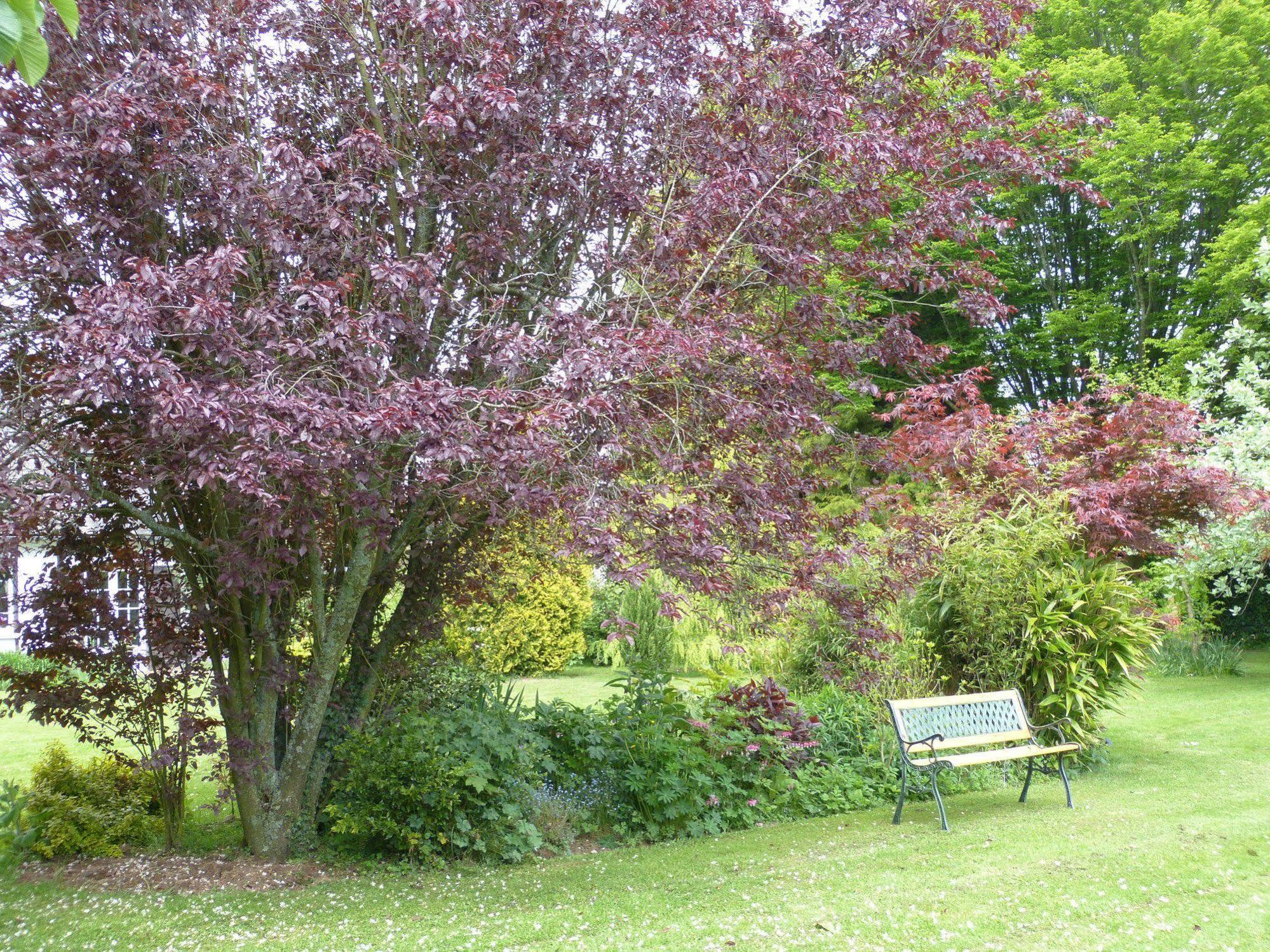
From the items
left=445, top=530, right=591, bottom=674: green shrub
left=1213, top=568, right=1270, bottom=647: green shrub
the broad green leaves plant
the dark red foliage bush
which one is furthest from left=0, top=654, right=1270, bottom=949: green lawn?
left=1213, top=568, right=1270, bottom=647: green shrub

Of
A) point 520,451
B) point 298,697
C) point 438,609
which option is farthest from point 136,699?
point 520,451

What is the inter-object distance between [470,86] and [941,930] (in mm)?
4279

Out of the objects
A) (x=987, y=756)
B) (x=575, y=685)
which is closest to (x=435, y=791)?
(x=987, y=756)

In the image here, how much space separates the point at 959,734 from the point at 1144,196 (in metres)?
15.0

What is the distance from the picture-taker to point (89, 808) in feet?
17.9

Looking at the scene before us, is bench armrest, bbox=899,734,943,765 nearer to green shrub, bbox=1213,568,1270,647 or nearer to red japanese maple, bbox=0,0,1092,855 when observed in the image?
red japanese maple, bbox=0,0,1092,855

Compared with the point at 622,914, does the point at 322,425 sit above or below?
above

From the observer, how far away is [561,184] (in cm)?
480

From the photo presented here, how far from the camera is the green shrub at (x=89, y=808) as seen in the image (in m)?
5.30

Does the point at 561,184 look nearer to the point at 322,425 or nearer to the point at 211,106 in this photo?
the point at 211,106

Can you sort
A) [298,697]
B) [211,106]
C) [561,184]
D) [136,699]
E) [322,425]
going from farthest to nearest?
[298,697]
[136,699]
[561,184]
[211,106]
[322,425]

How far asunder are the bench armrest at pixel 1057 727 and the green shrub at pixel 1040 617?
11 cm

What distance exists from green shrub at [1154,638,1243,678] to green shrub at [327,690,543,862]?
451 inches

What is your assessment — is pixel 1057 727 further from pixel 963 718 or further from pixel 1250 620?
pixel 1250 620
